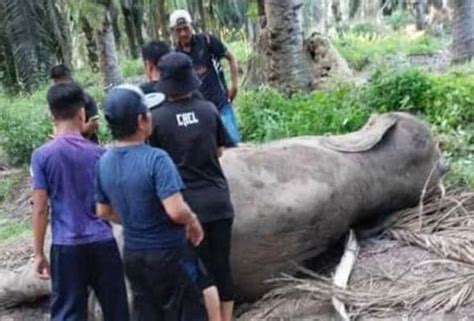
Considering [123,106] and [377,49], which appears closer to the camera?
[123,106]

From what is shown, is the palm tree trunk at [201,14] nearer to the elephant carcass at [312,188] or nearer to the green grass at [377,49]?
the green grass at [377,49]

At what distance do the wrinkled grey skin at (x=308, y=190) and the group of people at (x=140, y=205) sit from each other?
0.94 meters

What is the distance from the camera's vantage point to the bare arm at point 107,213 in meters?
4.29

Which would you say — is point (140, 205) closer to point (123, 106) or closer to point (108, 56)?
point (123, 106)

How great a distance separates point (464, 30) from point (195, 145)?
11681 mm

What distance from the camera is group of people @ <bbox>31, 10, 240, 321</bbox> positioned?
13.5ft

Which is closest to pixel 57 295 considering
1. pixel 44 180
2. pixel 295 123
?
pixel 44 180

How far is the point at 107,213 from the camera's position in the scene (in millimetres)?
4316

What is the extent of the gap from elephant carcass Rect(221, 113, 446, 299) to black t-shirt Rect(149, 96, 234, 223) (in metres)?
1.04

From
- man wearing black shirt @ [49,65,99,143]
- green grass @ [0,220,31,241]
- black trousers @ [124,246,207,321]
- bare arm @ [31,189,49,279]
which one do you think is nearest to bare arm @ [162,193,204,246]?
black trousers @ [124,246,207,321]

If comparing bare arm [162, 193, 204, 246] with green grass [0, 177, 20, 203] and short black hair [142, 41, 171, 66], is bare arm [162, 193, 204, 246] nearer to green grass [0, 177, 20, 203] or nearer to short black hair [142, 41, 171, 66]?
short black hair [142, 41, 171, 66]

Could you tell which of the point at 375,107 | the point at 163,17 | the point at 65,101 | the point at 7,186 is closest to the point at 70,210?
the point at 65,101

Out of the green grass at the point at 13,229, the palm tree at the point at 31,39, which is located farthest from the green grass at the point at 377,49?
the green grass at the point at 13,229

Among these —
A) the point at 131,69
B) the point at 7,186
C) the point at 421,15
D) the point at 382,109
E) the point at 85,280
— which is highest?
Result: the point at 85,280
